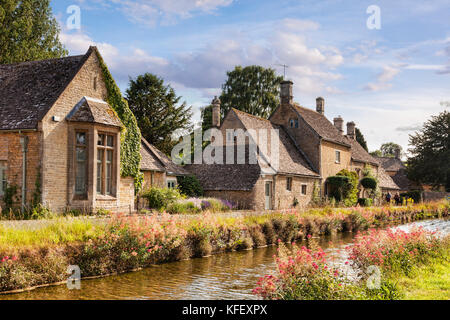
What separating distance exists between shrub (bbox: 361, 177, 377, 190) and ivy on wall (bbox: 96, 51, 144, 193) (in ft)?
87.2

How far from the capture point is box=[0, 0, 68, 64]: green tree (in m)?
33.6

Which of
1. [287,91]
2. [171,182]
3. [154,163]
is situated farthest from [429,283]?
[287,91]

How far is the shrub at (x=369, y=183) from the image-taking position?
42.6 m

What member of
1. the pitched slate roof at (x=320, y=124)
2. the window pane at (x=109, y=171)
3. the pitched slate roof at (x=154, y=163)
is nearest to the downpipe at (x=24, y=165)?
the window pane at (x=109, y=171)

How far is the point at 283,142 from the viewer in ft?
120

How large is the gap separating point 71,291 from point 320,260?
19.0 feet

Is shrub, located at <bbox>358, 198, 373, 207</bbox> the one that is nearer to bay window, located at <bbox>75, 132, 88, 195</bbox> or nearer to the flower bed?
bay window, located at <bbox>75, 132, 88, 195</bbox>

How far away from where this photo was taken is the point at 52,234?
39.6 ft

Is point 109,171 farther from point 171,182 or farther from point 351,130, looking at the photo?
point 351,130

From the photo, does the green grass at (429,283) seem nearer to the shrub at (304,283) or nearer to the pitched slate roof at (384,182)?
the shrub at (304,283)

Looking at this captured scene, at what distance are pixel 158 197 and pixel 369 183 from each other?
2555 cm

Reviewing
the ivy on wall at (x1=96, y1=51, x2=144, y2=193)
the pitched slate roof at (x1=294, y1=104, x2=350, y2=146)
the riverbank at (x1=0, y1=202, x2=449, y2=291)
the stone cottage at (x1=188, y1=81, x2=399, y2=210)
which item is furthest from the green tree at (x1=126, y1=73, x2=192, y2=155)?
the riverbank at (x1=0, y1=202, x2=449, y2=291)

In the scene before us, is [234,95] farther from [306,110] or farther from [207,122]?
[306,110]

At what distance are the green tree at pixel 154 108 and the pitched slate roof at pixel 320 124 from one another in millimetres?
11349
